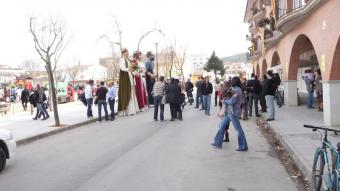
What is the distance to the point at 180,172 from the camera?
25.9 feet

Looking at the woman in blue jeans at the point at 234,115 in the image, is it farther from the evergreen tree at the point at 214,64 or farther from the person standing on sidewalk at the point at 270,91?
the evergreen tree at the point at 214,64

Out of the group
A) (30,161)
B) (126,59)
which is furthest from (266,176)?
(126,59)

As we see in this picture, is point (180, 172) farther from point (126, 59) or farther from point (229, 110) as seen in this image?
point (126, 59)

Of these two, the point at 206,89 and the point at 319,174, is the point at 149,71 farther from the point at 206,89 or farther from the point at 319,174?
the point at 319,174

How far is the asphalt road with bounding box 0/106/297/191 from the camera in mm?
7102

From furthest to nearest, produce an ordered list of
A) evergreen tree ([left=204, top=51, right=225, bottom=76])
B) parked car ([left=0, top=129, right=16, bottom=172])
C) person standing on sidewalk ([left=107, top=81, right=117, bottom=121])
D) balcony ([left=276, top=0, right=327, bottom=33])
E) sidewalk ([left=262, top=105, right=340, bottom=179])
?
evergreen tree ([left=204, top=51, right=225, bottom=76]) < person standing on sidewalk ([left=107, top=81, right=117, bottom=121]) < balcony ([left=276, top=0, right=327, bottom=33]) < parked car ([left=0, top=129, right=16, bottom=172]) < sidewalk ([left=262, top=105, right=340, bottom=179])

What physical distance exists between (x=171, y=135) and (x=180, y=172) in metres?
5.17

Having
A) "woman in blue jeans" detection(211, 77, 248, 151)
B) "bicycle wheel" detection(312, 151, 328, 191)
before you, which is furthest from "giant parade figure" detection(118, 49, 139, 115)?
"bicycle wheel" detection(312, 151, 328, 191)

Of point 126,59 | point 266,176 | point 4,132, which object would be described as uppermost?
point 126,59

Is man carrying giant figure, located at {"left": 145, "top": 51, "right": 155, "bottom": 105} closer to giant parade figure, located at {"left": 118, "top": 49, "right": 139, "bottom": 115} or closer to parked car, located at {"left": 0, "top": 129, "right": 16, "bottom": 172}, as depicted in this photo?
giant parade figure, located at {"left": 118, "top": 49, "right": 139, "bottom": 115}

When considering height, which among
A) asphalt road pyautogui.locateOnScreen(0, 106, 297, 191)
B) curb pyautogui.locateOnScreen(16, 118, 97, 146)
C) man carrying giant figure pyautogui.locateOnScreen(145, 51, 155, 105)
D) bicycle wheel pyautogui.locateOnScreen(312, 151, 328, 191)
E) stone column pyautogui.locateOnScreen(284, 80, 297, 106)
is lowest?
asphalt road pyautogui.locateOnScreen(0, 106, 297, 191)

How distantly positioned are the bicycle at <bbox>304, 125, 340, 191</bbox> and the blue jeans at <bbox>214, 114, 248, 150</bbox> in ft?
13.5

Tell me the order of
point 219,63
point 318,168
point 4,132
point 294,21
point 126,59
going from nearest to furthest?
point 318,168 < point 4,132 < point 294,21 < point 126,59 < point 219,63

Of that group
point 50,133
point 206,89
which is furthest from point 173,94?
point 50,133
